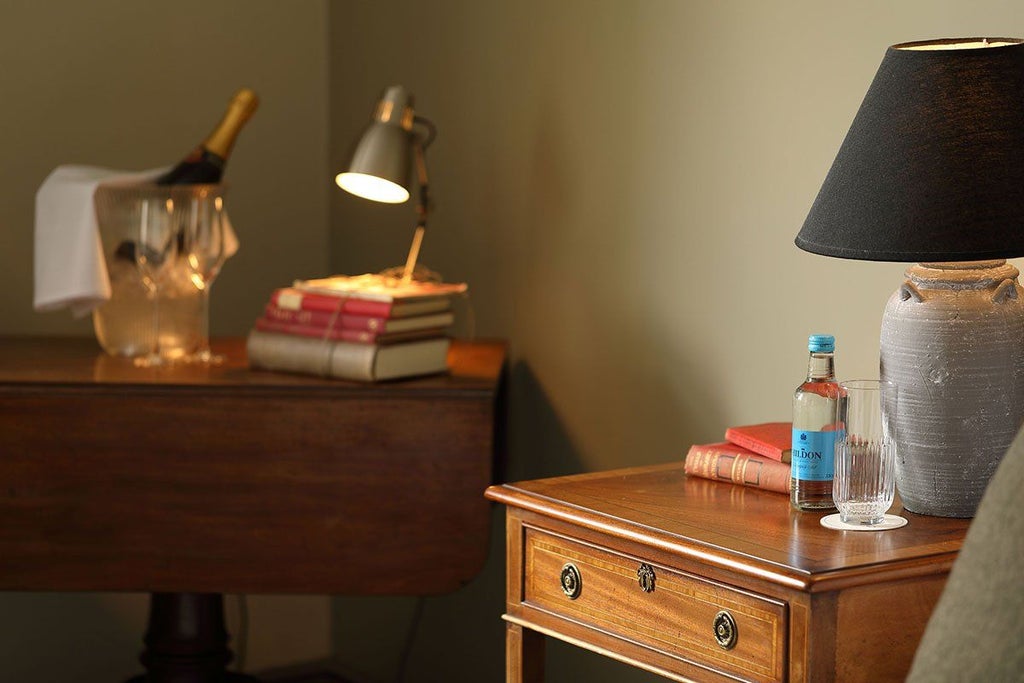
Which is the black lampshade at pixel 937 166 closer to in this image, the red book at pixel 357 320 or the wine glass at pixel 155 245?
the red book at pixel 357 320

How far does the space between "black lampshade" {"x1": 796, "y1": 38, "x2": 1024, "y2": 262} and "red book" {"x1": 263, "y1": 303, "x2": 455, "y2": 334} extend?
90 centimetres

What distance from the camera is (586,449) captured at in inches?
91.9

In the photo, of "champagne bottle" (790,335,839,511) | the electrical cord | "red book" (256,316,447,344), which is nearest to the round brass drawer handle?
"champagne bottle" (790,335,839,511)

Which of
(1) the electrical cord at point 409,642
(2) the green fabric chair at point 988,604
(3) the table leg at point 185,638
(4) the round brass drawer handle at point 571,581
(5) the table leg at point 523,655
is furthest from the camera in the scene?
(1) the electrical cord at point 409,642

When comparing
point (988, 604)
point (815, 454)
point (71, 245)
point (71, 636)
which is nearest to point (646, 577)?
point (815, 454)

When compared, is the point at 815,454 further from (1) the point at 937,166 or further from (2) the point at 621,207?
(2) the point at 621,207

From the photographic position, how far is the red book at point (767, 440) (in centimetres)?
151

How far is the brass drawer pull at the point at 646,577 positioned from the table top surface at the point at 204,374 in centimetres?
72

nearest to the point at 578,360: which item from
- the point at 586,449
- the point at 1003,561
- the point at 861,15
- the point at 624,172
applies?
the point at 586,449

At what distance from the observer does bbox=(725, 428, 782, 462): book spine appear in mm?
1507

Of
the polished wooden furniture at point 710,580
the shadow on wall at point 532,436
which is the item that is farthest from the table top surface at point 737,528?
the shadow on wall at point 532,436

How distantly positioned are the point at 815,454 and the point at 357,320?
0.91 metres

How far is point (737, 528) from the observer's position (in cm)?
133

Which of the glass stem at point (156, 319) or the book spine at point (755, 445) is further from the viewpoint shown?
the glass stem at point (156, 319)
